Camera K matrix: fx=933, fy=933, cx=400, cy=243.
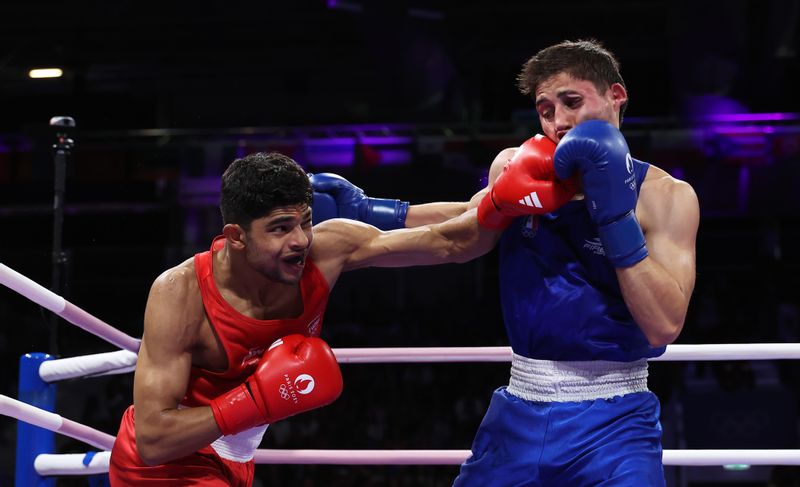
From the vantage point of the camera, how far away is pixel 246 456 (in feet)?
7.66

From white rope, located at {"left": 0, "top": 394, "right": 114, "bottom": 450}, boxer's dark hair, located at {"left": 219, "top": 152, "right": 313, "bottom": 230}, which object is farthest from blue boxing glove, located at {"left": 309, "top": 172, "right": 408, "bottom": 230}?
white rope, located at {"left": 0, "top": 394, "right": 114, "bottom": 450}

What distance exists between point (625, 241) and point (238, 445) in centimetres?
107

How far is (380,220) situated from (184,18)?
894 cm

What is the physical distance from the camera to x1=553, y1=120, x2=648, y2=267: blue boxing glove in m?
1.92

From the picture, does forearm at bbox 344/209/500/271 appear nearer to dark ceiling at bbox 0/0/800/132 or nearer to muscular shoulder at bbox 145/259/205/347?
muscular shoulder at bbox 145/259/205/347

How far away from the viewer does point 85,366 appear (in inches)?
102

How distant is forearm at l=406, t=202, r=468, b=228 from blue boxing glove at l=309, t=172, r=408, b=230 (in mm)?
22

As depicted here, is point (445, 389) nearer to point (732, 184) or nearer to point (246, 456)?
point (732, 184)

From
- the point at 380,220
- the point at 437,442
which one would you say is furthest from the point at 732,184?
the point at 380,220

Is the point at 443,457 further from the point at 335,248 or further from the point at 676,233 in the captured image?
the point at 676,233

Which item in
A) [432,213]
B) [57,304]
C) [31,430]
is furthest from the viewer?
[31,430]

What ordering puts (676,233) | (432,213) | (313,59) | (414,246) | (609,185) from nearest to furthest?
(609,185) < (676,233) < (414,246) < (432,213) < (313,59)

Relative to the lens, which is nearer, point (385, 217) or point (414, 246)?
point (414, 246)

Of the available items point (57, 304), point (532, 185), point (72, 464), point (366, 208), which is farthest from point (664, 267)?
point (72, 464)
